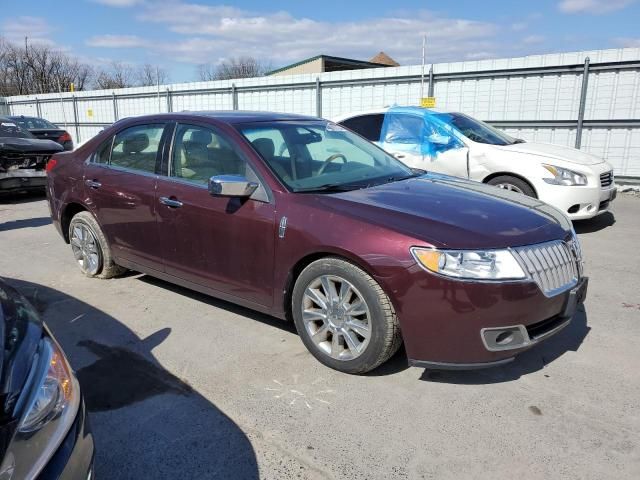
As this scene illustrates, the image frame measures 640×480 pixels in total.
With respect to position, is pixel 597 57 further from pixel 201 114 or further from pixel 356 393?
pixel 356 393

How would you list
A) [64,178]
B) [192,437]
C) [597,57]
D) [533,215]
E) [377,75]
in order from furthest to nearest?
[377,75], [597,57], [64,178], [533,215], [192,437]

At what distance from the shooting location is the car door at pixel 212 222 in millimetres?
3590

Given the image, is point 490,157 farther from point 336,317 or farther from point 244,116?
point 336,317

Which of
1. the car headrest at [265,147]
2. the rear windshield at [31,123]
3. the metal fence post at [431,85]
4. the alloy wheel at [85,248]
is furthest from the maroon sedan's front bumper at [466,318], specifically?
the rear windshield at [31,123]

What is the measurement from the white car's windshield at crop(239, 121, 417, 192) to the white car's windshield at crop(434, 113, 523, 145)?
3.49 m

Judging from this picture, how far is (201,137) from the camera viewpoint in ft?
13.5

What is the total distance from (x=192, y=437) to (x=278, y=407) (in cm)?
50

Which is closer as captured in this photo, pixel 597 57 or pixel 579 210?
pixel 579 210

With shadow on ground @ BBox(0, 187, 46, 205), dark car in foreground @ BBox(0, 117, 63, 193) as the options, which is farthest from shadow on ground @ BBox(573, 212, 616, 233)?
shadow on ground @ BBox(0, 187, 46, 205)

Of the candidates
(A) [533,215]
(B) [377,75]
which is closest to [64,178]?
(A) [533,215]

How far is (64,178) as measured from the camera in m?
5.21

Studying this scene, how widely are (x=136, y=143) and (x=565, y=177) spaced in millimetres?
5256

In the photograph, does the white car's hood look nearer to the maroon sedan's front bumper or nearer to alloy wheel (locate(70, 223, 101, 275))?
the maroon sedan's front bumper

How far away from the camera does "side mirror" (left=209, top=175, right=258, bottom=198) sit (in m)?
3.48
